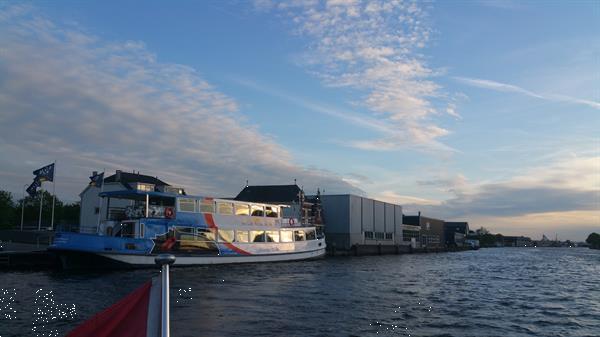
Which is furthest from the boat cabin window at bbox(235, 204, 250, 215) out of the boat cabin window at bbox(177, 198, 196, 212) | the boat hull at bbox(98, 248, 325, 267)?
the boat cabin window at bbox(177, 198, 196, 212)

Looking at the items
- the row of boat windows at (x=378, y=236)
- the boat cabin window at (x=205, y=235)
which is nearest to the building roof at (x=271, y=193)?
the row of boat windows at (x=378, y=236)

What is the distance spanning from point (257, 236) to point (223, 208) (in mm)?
5261

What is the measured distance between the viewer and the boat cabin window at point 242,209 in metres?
48.0

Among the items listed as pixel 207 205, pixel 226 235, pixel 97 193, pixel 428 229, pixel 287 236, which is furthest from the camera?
pixel 428 229

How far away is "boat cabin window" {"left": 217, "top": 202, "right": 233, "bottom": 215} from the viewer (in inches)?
1823

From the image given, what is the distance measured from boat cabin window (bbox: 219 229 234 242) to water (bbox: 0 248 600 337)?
24.4 feet

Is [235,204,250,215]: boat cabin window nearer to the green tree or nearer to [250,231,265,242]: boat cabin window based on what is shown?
[250,231,265,242]: boat cabin window

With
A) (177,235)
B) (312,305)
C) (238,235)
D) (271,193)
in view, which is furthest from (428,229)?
(312,305)

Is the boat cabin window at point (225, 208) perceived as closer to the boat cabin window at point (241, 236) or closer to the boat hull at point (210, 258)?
the boat cabin window at point (241, 236)

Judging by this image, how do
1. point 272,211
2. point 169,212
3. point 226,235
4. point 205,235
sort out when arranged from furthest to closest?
point 272,211 < point 226,235 < point 205,235 < point 169,212

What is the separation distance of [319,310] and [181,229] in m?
23.0

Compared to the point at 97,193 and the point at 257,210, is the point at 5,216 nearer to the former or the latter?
the point at 97,193

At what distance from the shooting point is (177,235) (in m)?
42.7

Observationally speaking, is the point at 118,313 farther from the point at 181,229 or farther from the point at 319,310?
the point at 181,229
